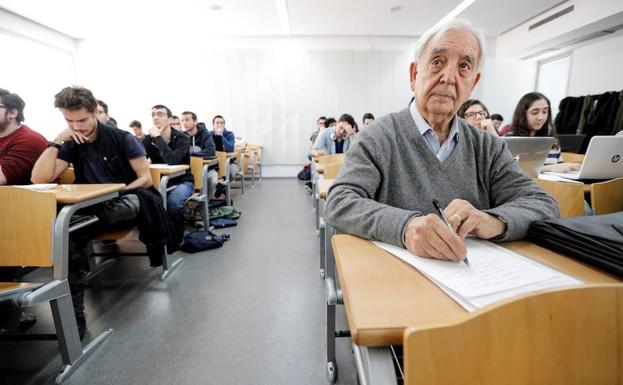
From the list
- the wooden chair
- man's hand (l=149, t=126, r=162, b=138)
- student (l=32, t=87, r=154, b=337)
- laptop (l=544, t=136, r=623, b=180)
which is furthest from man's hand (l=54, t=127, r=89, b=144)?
laptop (l=544, t=136, r=623, b=180)

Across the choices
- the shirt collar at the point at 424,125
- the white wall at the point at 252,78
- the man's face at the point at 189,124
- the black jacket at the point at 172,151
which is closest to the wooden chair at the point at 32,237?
the shirt collar at the point at 424,125

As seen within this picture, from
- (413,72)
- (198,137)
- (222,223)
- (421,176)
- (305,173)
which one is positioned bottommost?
(222,223)

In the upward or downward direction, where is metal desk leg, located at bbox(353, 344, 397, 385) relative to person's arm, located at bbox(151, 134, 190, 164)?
downward

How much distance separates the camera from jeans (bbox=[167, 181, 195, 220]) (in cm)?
249

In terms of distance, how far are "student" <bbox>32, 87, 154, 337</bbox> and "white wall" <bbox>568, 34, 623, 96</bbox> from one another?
21.4 feet

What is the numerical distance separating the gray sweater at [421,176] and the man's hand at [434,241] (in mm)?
173

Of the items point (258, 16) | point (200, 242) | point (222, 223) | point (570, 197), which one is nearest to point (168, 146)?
point (222, 223)

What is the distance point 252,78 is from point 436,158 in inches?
246

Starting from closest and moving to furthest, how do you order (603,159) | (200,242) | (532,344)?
(532,344), (603,159), (200,242)

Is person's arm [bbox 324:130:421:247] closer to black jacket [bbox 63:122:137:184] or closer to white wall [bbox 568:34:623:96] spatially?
black jacket [bbox 63:122:137:184]

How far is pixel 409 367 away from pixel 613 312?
0.29 m

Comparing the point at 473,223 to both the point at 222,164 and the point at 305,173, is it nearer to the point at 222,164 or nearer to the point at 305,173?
the point at 222,164

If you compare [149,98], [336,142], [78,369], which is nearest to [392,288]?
[78,369]

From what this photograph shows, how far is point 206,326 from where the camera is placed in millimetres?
1598
